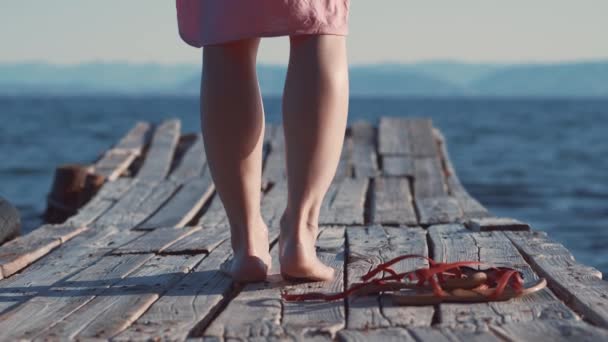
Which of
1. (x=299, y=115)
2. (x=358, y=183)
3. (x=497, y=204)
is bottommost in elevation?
(x=497, y=204)

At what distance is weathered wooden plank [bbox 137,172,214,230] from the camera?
176 inches

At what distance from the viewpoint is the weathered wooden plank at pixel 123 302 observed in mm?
2229

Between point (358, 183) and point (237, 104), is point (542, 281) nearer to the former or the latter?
point (237, 104)

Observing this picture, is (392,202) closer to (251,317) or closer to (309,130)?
(309,130)

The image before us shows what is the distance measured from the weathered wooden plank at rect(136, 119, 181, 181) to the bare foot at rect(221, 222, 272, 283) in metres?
3.48

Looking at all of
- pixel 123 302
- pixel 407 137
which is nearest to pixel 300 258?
pixel 123 302

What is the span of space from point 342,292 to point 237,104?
0.61 metres

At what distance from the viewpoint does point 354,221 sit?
14.5 feet

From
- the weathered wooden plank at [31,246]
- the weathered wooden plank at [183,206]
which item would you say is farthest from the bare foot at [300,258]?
the weathered wooden plank at [183,206]

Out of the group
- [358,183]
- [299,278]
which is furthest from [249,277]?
[358,183]

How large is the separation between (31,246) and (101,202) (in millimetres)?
1639

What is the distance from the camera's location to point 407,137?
820 centimetres

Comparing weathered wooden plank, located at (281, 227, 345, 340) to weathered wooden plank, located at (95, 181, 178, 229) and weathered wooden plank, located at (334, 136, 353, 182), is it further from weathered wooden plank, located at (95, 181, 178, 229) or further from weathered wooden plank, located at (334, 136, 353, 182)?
weathered wooden plank, located at (334, 136, 353, 182)

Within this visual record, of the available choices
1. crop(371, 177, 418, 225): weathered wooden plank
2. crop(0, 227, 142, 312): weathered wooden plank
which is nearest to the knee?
crop(0, 227, 142, 312): weathered wooden plank
